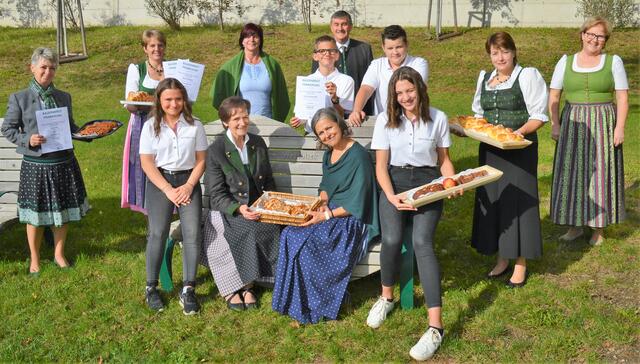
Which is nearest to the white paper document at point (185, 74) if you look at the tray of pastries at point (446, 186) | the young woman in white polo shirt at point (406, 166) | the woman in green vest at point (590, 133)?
the young woman in white polo shirt at point (406, 166)

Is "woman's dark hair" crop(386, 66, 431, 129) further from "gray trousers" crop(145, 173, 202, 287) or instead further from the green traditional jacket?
the green traditional jacket

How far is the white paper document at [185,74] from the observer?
5777 millimetres

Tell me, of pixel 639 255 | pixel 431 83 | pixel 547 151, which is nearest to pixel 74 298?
pixel 639 255

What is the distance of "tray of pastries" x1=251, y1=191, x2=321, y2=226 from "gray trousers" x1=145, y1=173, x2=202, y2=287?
46cm

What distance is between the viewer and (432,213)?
471 centimetres

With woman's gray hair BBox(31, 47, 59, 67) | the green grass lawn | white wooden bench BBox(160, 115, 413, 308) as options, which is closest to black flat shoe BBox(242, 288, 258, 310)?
the green grass lawn

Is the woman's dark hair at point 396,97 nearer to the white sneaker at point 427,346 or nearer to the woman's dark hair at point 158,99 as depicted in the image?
the white sneaker at point 427,346

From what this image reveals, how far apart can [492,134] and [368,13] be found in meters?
17.5

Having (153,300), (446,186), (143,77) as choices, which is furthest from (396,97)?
(143,77)

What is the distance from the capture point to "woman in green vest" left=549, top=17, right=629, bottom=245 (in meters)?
A: 5.78

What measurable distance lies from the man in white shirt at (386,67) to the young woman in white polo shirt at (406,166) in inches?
32.2

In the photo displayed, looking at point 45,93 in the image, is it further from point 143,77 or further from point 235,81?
point 235,81

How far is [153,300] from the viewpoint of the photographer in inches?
202

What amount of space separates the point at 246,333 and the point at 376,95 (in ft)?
7.95
